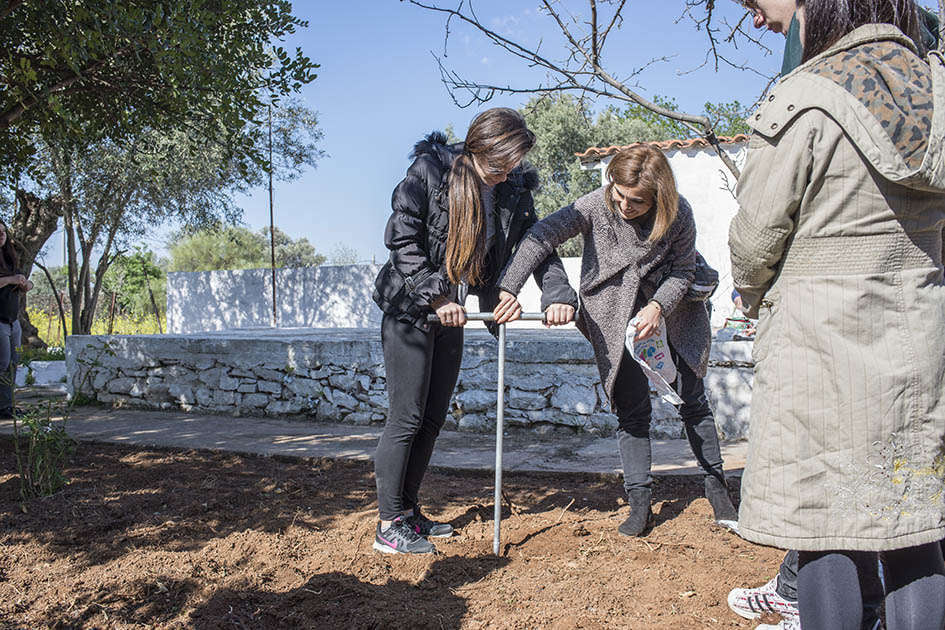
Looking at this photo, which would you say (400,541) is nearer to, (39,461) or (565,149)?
(39,461)

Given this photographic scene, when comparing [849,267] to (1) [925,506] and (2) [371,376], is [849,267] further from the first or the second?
(2) [371,376]

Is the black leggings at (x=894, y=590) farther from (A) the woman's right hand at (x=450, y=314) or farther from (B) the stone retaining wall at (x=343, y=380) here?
(B) the stone retaining wall at (x=343, y=380)

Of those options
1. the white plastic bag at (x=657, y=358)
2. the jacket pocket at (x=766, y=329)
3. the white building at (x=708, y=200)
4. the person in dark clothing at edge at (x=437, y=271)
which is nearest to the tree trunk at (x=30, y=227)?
the white building at (x=708, y=200)

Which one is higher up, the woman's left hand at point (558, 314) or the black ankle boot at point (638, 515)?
the woman's left hand at point (558, 314)

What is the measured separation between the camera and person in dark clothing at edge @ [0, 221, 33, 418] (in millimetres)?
6398

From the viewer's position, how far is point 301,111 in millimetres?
15977

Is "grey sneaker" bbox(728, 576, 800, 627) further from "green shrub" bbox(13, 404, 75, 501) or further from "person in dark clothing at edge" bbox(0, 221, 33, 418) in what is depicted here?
"person in dark clothing at edge" bbox(0, 221, 33, 418)

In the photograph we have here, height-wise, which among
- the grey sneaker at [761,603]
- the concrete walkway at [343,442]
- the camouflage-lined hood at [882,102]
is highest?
the camouflage-lined hood at [882,102]

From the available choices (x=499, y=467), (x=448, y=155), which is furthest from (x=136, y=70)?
(x=499, y=467)

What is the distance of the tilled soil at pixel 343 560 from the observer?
8.41ft

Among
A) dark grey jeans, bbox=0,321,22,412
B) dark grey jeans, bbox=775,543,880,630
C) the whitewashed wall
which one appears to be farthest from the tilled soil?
the whitewashed wall

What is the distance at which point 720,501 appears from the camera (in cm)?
338

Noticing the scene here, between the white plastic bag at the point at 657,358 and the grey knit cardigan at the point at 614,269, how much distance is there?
71mm

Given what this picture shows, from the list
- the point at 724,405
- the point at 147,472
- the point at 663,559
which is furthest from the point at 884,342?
the point at 147,472
